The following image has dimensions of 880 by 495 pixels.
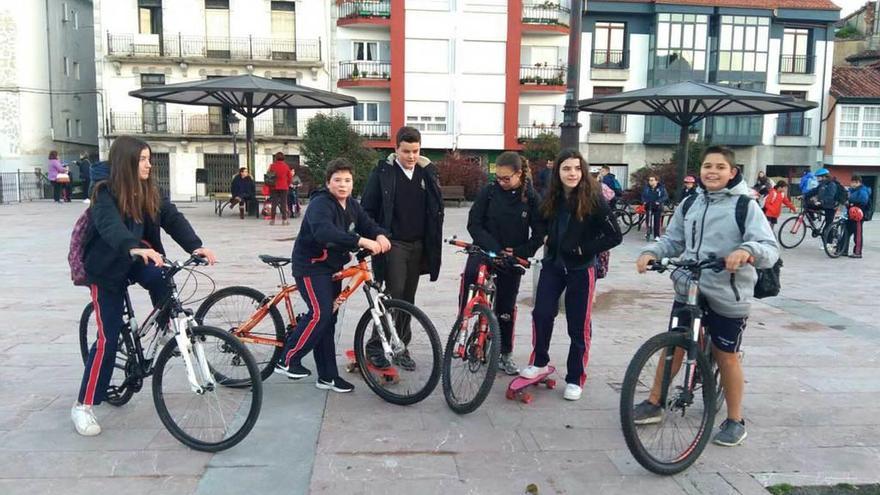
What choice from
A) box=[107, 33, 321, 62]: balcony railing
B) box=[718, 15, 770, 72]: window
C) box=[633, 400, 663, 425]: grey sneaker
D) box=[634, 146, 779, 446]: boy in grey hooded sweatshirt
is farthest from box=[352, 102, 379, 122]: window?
box=[633, 400, 663, 425]: grey sneaker

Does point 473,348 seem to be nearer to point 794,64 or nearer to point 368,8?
point 368,8

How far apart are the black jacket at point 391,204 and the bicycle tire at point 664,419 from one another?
1945 millimetres

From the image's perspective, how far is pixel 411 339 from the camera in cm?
456

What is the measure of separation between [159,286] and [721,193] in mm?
3382

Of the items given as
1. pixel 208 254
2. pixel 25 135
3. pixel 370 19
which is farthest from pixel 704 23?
pixel 208 254

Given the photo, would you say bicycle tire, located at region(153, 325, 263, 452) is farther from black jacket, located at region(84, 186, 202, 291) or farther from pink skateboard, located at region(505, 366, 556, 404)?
pink skateboard, located at region(505, 366, 556, 404)

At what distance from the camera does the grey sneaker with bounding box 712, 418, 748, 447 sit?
3.93 metres

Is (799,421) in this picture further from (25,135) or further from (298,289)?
(25,135)

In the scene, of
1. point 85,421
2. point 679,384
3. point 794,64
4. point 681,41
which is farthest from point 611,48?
point 85,421

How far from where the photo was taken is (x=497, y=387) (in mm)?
4879

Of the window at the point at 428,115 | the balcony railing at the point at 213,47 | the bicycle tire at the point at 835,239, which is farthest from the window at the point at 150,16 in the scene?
the bicycle tire at the point at 835,239

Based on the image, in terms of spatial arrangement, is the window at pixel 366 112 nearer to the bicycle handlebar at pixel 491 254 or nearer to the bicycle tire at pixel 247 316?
the bicycle tire at pixel 247 316

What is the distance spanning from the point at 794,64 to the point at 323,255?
37.7 m

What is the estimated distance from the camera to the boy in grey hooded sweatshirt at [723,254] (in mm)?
3727
